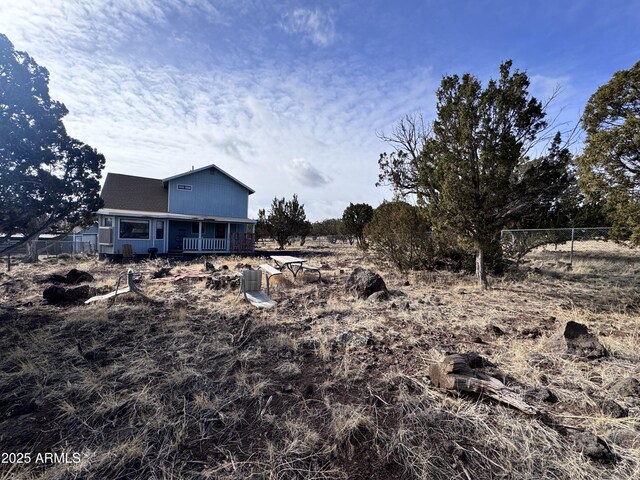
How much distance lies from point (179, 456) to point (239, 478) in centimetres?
56

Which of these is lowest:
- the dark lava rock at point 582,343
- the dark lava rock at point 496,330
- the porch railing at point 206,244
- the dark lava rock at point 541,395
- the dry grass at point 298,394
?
the dry grass at point 298,394

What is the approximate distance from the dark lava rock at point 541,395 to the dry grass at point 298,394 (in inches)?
2.2

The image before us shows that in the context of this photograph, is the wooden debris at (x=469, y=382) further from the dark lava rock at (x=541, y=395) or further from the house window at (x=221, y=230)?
the house window at (x=221, y=230)

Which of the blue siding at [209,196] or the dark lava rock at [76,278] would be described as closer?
the dark lava rock at [76,278]

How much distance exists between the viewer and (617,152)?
5.62m

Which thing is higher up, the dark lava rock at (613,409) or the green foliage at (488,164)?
the green foliage at (488,164)

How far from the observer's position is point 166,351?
3900 millimetres

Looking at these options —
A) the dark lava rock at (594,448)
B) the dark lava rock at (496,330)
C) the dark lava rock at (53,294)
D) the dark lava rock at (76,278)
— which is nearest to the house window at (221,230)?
the dark lava rock at (76,278)

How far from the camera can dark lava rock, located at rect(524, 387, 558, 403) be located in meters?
2.73

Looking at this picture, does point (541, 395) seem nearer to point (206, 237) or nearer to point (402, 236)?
point (402, 236)

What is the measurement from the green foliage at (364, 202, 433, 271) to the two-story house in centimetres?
1211

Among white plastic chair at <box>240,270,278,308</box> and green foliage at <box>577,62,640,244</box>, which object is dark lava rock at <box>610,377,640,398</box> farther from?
white plastic chair at <box>240,270,278,308</box>

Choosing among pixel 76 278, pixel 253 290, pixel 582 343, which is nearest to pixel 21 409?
pixel 253 290

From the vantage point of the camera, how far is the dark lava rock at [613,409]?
8.08ft
